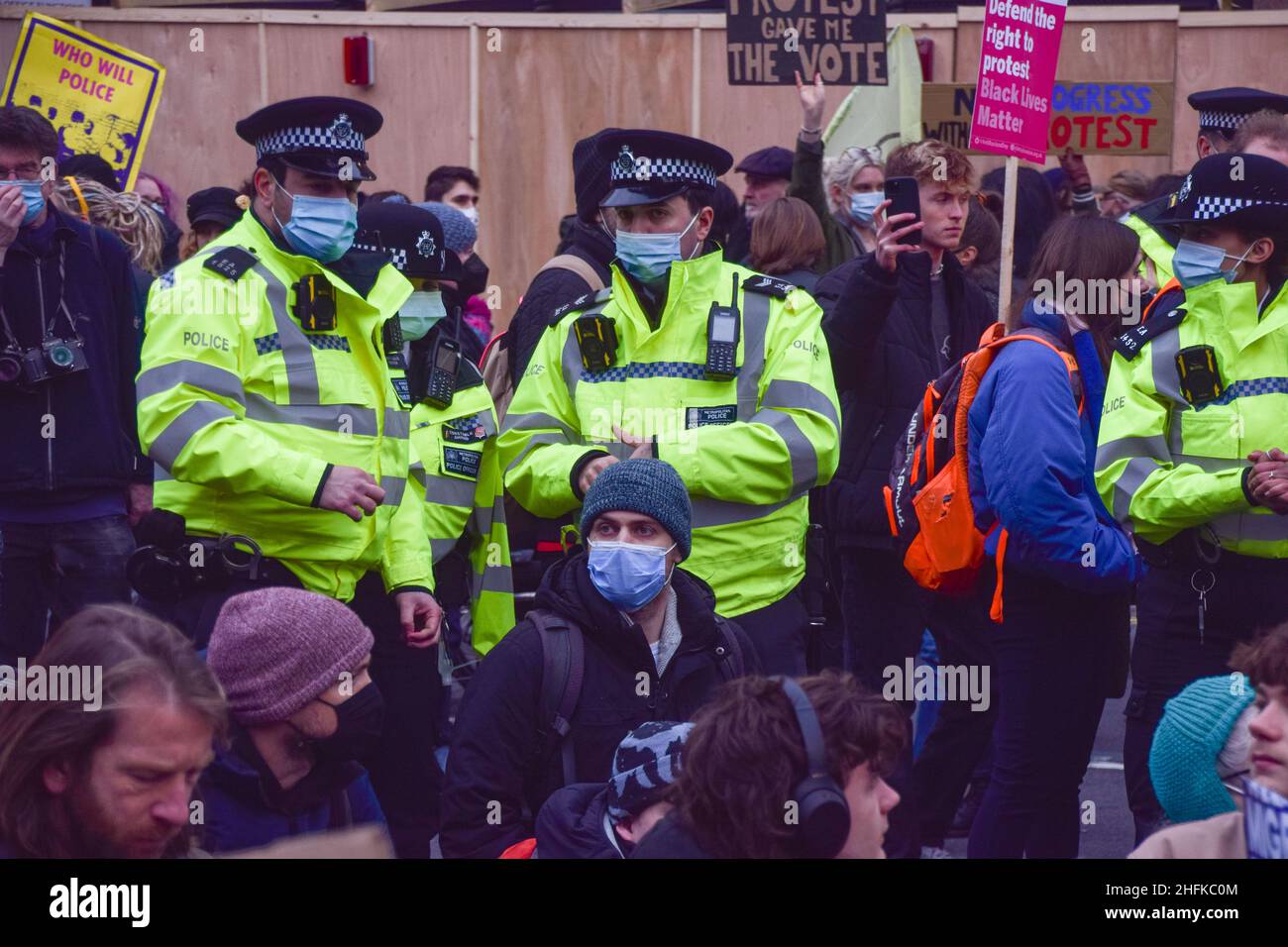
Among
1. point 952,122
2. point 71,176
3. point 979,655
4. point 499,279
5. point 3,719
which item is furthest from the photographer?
point 499,279

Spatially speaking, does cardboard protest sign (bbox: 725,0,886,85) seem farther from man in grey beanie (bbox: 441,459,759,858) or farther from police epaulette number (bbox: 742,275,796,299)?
man in grey beanie (bbox: 441,459,759,858)

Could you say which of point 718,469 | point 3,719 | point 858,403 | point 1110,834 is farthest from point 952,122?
point 3,719

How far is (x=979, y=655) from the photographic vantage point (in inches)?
228

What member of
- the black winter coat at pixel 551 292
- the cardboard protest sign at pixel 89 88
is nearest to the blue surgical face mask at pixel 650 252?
the black winter coat at pixel 551 292

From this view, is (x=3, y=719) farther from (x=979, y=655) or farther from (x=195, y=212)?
(x=195, y=212)

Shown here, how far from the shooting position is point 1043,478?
16.0ft

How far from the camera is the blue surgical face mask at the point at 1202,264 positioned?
201 inches

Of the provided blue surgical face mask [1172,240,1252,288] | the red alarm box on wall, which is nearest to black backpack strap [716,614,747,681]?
blue surgical face mask [1172,240,1252,288]

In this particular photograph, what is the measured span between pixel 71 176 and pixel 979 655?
4286 millimetres

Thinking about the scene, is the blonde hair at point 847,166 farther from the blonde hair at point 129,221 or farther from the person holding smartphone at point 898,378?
the blonde hair at point 129,221

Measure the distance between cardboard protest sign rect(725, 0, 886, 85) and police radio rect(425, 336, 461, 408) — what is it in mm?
2688

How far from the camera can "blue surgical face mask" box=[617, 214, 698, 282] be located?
5.38 m

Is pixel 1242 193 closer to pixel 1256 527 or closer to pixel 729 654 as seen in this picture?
pixel 1256 527

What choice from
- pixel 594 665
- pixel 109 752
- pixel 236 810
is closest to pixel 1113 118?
pixel 594 665
